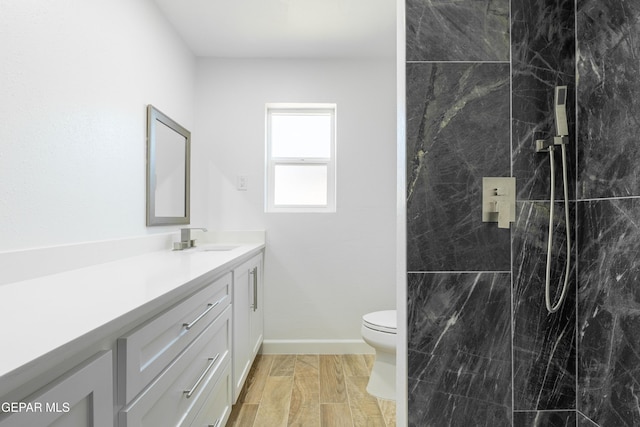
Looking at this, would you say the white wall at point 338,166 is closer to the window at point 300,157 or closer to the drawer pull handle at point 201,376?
the window at point 300,157

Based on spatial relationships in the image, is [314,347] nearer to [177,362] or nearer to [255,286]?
[255,286]

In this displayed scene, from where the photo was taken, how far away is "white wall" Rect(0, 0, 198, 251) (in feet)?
4.18

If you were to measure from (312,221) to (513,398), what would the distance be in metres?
2.09

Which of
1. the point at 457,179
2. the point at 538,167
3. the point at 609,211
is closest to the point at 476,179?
the point at 457,179

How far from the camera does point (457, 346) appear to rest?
117 cm

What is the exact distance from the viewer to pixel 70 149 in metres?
1.55

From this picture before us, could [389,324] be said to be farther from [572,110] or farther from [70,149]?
[70,149]

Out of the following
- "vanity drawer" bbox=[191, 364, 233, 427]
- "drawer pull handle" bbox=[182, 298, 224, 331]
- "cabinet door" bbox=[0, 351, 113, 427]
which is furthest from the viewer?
"vanity drawer" bbox=[191, 364, 233, 427]

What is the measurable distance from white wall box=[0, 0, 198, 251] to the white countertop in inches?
9.6

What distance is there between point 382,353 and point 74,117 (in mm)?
1978

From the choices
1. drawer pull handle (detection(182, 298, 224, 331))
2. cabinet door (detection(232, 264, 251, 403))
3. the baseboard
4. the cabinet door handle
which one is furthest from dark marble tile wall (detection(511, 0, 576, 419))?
the baseboard

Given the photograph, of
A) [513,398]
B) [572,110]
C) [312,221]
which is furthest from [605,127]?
[312,221]

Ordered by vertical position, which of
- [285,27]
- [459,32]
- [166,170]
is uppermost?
[285,27]

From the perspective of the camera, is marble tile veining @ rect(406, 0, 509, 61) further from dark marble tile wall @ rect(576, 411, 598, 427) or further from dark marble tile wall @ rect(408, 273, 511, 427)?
dark marble tile wall @ rect(576, 411, 598, 427)
